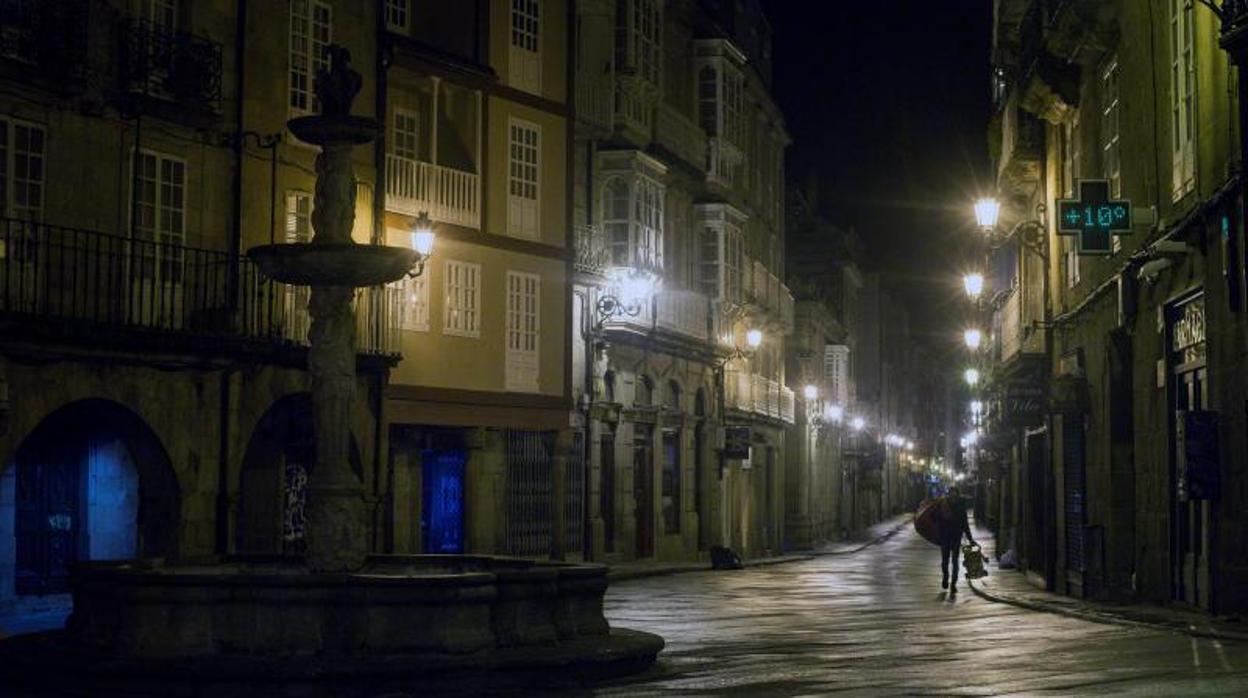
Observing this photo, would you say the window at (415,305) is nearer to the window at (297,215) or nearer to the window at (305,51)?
the window at (297,215)

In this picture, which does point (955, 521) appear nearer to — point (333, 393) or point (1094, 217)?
point (1094, 217)

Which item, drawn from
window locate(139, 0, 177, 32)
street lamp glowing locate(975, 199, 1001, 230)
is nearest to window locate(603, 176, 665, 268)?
A: street lamp glowing locate(975, 199, 1001, 230)

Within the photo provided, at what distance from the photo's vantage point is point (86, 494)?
26422 millimetres

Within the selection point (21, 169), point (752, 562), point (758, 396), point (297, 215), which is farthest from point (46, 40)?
point (758, 396)

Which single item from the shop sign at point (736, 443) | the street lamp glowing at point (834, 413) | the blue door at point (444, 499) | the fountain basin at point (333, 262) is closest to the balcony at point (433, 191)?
the blue door at point (444, 499)

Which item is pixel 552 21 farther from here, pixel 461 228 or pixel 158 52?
pixel 158 52

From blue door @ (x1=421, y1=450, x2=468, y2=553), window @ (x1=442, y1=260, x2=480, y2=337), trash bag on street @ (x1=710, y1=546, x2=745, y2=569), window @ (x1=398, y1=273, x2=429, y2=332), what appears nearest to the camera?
window @ (x1=398, y1=273, x2=429, y2=332)

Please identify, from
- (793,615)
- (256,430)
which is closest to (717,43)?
(256,430)

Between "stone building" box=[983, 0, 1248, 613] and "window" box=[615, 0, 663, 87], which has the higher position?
"window" box=[615, 0, 663, 87]

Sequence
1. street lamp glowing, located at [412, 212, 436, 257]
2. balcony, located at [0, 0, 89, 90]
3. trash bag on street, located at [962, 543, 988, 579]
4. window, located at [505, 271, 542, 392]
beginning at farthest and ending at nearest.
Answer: window, located at [505, 271, 542, 392] < trash bag on street, located at [962, 543, 988, 579] < street lamp glowing, located at [412, 212, 436, 257] < balcony, located at [0, 0, 89, 90]

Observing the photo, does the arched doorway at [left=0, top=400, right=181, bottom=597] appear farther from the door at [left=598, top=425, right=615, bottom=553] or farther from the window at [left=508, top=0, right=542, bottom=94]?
the door at [left=598, top=425, right=615, bottom=553]

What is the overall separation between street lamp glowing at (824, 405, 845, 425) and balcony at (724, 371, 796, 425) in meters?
9.67

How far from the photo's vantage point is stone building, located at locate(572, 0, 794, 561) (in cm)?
3959

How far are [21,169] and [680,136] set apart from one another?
2264 cm
